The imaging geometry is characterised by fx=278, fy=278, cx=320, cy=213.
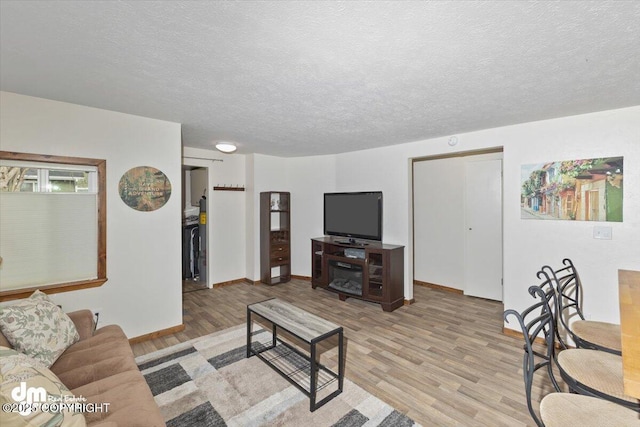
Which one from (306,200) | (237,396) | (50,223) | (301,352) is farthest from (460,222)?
(50,223)

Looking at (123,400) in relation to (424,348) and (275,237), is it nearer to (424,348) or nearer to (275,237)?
(424,348)

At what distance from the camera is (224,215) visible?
5.28 meters

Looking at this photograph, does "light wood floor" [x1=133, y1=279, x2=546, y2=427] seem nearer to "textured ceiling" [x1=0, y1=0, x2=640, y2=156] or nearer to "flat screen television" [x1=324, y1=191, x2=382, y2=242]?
"flat screen television" [x1=324, y1=191, x2=382, y2=242]

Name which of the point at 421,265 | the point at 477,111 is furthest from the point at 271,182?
the point at 477,111

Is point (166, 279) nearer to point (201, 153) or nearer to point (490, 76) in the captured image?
point (201, 153)

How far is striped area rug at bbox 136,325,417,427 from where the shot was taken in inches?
77.2

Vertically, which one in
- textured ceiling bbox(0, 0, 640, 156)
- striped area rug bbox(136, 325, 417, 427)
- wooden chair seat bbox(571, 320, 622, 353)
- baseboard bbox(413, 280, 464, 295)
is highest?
textured ceiling bbox(0, 0, 640, 156)

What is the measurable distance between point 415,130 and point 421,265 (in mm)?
2832

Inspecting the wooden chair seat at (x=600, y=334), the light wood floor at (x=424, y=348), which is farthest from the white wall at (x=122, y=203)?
the wooden chair seat at (x=600, y=334)

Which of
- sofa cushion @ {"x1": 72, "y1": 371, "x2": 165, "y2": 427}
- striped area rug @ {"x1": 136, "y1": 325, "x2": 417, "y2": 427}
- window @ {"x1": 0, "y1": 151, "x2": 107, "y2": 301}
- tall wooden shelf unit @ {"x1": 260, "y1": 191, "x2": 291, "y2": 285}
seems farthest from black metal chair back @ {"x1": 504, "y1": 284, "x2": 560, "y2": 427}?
tall wooden shelf unit @ {"x1": 260, "y1": 191, "x2": 291, "y2": 285}

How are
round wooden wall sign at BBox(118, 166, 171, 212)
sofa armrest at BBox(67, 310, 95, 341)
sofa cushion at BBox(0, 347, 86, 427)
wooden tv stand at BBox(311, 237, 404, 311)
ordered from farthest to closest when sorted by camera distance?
wooden tv stand at BBox(311, 237, 404, 311) → round wooden wall sign at BBox(118, 166, 171, 212) → sofa armrest at BBox(67, 310, 95, 341) → sofa cushion at BBox(0, 347, 86, 427)

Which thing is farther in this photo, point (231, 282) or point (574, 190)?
point (231, 282)

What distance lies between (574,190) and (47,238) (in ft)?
17.0

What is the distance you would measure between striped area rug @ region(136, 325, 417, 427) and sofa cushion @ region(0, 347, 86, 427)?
959mm
